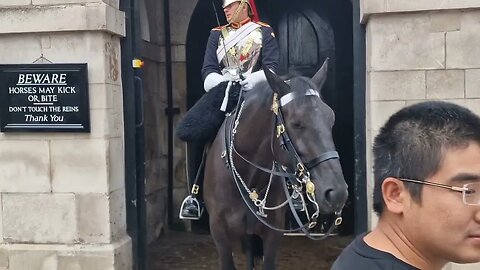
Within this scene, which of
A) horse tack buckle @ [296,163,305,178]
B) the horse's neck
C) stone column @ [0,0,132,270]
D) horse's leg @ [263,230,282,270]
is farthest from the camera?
stone column @ [0,0,132,270]

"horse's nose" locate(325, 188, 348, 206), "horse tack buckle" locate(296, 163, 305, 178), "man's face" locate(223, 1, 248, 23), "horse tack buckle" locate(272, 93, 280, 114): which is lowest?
"horse's nose" locate(325, 188, 348, 206)

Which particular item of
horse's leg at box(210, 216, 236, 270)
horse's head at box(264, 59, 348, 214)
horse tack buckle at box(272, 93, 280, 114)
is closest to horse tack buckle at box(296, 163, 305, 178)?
horse's head at box(264, 59, 348, 214)

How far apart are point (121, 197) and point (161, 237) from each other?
206 cm

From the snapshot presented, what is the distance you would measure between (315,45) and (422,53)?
110 inches

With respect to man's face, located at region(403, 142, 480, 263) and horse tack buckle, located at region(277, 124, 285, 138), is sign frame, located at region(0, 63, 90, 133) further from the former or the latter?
man's face, located at region(403, 142, 480, 263)

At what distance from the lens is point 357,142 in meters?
4.98

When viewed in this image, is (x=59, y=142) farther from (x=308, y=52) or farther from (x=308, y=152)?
(x=308, y=52)

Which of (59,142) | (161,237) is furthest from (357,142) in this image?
(161,237)

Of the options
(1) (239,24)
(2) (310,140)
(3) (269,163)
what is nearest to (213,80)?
(1) (239,24)

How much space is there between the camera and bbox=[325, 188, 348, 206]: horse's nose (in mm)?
3094

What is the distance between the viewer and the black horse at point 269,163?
3176 mm

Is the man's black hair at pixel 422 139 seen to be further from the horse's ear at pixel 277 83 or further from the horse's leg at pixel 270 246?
the horse's leg at pixel 270 246

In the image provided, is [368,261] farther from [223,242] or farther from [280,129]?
[223,242]

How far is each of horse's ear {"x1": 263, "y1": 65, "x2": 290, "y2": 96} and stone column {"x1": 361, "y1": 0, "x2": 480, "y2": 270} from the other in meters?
1.54
